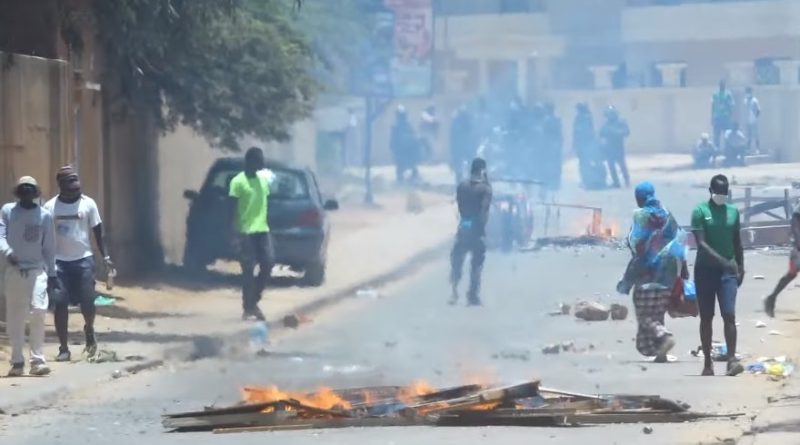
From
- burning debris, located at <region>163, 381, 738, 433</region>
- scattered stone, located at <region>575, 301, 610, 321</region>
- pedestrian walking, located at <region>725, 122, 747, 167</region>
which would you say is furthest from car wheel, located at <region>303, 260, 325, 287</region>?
pedestrian walking, located at <region>725, 122, 747, 167</region>

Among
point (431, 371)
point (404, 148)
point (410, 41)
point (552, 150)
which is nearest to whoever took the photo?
point (431, 371)

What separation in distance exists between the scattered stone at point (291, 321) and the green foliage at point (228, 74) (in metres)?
2.94

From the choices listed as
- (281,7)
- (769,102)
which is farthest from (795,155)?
(281,7)

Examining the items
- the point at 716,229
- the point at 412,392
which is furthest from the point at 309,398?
the point at 716,229

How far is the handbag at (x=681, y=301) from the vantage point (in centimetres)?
1406

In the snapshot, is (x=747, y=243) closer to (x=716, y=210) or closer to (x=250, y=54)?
(x=250, y=54)

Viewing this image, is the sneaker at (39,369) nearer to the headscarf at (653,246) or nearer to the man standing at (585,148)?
the headscarf at (653,246)

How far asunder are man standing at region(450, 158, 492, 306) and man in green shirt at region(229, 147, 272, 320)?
252cm

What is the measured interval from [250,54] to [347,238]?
8.43 meters

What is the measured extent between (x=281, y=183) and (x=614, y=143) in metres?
16.9

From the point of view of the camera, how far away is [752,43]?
49.4 meters

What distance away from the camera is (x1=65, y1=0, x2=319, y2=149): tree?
19656 millimetres

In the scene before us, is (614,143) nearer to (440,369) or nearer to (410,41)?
(410,41)

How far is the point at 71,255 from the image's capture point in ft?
46.5
